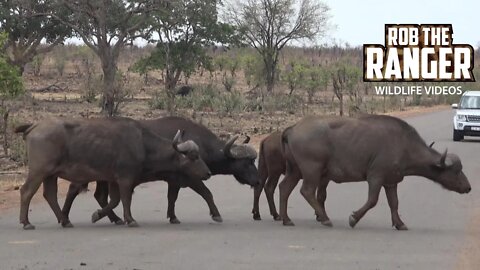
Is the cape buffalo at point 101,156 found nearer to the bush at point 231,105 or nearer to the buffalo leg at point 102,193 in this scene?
the buffalo leg at point 102,193

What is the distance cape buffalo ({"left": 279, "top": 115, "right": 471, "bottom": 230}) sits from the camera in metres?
13.4

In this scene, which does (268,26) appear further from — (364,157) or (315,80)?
(364,157)

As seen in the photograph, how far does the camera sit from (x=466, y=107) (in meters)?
33.8

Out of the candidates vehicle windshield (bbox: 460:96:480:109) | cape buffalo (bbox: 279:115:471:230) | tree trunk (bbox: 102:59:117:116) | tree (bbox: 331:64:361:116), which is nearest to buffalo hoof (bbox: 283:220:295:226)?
cape buffalo (bbox: 279:115:471:230)

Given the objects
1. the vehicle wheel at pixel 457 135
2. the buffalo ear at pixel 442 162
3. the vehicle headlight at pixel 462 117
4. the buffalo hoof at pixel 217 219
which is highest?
the buffalo ear at pixel 442 162

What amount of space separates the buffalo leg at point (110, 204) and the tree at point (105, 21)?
24822mm

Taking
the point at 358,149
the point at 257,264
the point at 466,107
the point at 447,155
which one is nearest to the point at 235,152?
the point at 358,149

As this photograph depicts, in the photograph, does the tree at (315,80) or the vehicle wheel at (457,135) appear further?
the tree at (315,80)

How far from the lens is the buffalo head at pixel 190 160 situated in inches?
530

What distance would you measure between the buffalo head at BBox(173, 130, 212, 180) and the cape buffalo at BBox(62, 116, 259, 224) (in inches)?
8.9

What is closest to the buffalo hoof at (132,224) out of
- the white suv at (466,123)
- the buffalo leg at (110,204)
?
the buffalo leg at (110,204)

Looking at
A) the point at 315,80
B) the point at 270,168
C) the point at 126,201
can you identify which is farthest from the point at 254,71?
the point at 126,201

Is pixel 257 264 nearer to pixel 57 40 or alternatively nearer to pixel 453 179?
pixel 453 179

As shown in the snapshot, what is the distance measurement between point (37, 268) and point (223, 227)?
382cm
